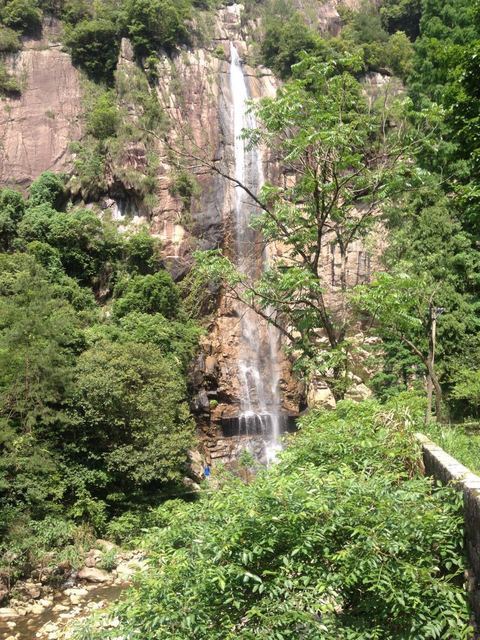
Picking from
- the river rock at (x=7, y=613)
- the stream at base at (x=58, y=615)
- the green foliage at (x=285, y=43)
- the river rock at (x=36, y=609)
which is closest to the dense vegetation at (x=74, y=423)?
the river rock at (x=7, y=613)

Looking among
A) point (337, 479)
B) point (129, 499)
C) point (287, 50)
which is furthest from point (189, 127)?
point (337, 479)

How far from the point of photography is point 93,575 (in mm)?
10969

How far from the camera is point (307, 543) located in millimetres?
3301

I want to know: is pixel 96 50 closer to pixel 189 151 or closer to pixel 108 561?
pixel 189 151

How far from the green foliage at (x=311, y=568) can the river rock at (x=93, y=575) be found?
26.8 feet

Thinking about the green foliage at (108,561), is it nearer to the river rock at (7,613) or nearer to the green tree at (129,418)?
the green tree at (129,418)

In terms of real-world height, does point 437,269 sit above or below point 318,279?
above

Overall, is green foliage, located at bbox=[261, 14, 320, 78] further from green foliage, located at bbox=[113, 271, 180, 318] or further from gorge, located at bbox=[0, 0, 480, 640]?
green foliage, located at bbox=[113, 271, 180, 318]

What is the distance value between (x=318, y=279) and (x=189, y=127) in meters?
21.3

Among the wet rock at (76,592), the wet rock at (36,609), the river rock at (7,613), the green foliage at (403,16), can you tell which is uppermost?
the green foliage at (403,16)

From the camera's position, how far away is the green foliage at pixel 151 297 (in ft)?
64.9

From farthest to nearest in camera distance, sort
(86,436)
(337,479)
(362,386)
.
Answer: (362,386)
(86,436)
(337,479)

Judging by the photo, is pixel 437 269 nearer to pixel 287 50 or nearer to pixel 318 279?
pixel 318 279

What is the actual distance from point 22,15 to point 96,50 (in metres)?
4.39
